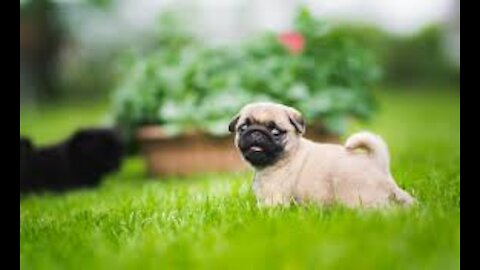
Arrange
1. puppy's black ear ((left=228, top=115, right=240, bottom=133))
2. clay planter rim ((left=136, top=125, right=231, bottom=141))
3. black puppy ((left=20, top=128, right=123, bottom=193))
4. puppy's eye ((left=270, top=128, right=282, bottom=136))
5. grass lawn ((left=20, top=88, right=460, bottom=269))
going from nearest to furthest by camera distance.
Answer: grass lawn ((left=20, top=88, right=460, bottom=269)), puppy's eye ((left=270, top=128, right=282, bottom=136)), puppy's black ear ((left=228, top=115, right=240, bottom=133)), black puppy ((left=20, top=128, right=123, bottom=193)), clay planter rim ((left=136, top=125, right=231, bottom=141))

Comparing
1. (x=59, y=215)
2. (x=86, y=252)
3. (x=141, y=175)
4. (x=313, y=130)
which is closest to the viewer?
(x=86, y=252)

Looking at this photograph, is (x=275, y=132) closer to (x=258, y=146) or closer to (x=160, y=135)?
(x=258, y=146)

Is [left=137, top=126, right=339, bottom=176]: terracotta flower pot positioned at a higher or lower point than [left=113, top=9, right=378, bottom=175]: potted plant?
lower

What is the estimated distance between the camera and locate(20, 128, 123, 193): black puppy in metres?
5.64

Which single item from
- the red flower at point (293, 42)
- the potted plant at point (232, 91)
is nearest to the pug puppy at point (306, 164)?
the potted plant at point (232, 91)

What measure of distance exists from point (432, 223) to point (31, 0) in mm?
10447

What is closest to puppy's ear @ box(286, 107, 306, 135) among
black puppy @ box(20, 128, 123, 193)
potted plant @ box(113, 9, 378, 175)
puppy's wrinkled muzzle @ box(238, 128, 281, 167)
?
puppy's wrinkled muzzle @ box(238, 128, 281, 167)

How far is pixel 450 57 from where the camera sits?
14.9m

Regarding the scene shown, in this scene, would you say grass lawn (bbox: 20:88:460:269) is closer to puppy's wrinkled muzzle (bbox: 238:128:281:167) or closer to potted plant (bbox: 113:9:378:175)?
puppy's wrinkled muzzle (bbox: 238:128:281:167)

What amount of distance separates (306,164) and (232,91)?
8.05ft

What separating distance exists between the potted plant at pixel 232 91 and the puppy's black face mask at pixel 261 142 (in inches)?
84.9

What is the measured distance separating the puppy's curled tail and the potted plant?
219 cm

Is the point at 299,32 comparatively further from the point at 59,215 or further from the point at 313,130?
the point at 59,215
